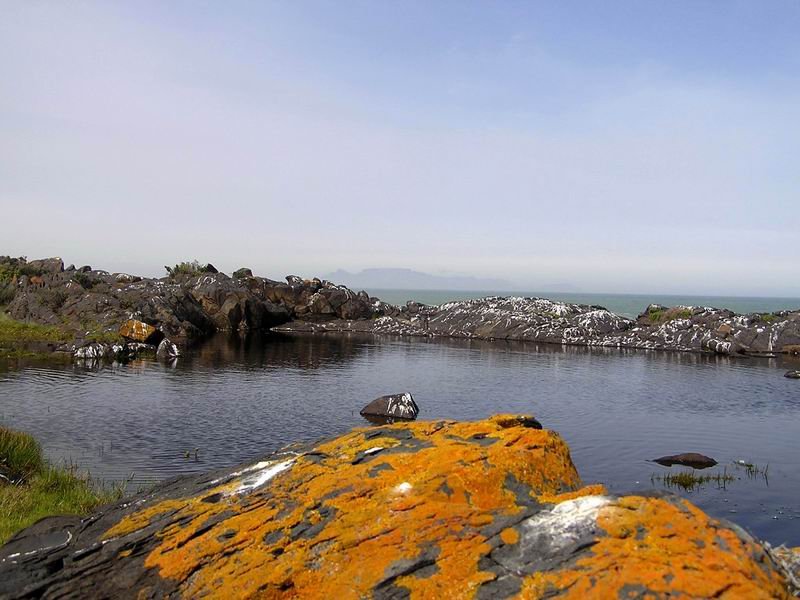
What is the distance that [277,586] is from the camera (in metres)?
7.08

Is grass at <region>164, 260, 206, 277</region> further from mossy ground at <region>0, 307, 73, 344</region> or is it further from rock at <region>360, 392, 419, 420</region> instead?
rock at <region>360, 392, 419, 420</region>

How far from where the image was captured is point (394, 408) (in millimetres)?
31031

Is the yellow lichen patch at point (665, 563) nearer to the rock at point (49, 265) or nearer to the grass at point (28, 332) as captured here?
the grass at point (28, 332)

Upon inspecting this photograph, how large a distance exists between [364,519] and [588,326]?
69192 millimetres

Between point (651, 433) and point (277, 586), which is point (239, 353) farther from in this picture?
point (277, 586)

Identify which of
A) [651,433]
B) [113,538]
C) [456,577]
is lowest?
[651,433]

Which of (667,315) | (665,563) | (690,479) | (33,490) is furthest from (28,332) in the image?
(667,315)

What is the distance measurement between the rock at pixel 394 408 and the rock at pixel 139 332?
32.3 m

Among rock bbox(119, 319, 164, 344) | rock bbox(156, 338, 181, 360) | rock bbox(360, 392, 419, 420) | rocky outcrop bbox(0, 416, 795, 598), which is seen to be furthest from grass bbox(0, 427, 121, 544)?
rock bbox(119, 319, 164, 344)

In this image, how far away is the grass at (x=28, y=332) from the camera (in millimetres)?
54947

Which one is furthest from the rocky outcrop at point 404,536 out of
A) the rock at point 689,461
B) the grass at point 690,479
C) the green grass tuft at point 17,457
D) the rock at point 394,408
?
the rock at point 394,408

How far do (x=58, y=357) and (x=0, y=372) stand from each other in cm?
845

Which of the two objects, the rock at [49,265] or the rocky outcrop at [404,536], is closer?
the rocky outcrop at [404,536]

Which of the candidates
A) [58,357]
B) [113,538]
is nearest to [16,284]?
[58,357]
